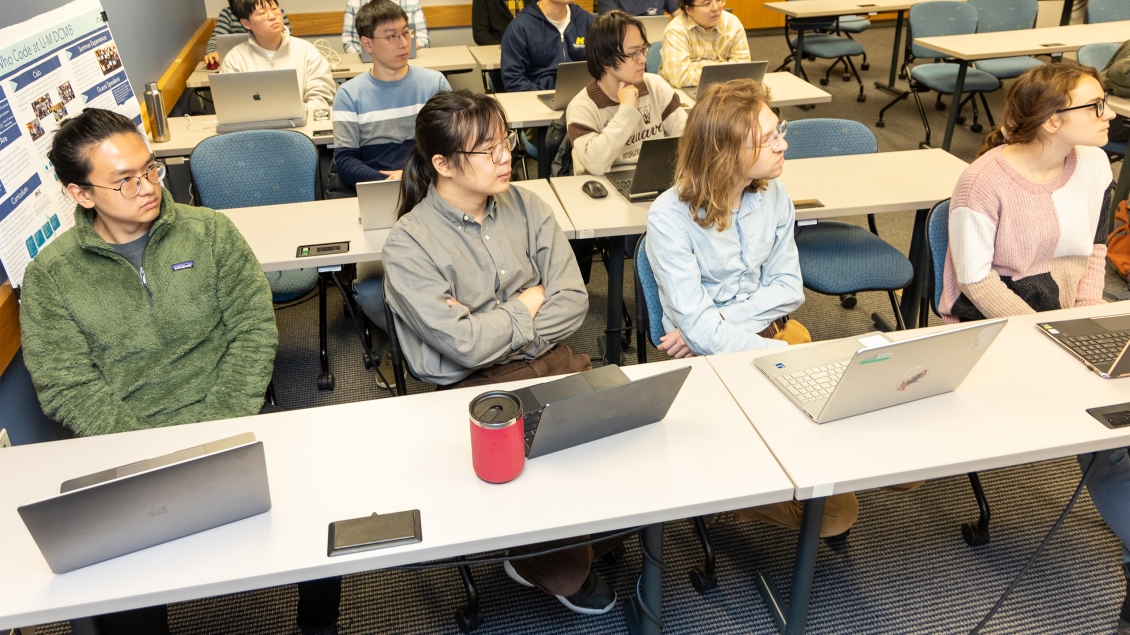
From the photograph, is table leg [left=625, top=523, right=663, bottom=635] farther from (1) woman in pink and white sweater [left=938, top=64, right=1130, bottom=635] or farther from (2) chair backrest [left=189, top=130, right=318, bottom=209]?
(2) chair backrest [left=189, top=130, right=318, bottom=209]

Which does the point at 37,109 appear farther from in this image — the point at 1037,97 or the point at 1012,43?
the point at 1012,43

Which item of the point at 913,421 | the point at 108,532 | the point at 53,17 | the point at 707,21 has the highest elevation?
the point at 53,17

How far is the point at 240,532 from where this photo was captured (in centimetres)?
133

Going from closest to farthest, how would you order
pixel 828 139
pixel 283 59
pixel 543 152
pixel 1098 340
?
pixel 1098 340 → pixel 828 139 → pixel 543 152 → pixel 283 59

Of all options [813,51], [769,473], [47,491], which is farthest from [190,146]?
[813,51]

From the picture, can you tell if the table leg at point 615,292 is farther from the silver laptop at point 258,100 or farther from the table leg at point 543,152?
the silver laptop at point 258,100

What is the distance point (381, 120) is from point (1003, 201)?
2296 millimetres

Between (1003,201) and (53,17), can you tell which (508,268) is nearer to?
(1003,201)

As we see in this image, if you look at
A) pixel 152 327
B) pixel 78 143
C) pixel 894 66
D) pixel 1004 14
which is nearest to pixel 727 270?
pixel 152 327

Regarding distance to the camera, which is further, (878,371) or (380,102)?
(380,102)

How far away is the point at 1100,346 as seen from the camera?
1.76 metres

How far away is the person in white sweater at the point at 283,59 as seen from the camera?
3.87m

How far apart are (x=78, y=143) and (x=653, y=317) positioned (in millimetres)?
1422

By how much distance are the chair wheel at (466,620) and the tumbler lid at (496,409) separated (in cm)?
82
